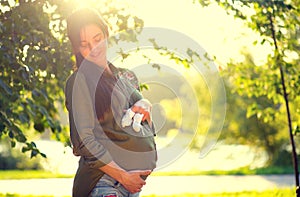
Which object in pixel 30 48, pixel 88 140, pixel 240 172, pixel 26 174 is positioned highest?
pixel 30 48

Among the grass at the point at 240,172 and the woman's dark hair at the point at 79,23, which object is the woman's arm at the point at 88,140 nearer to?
the woman's dark hair at the point at 79,23

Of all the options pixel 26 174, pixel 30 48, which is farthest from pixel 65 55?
pixel 26 174

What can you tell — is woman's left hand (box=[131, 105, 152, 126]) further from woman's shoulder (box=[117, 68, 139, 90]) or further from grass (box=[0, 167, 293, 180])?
grass (box=[0, 167, 293, 180])

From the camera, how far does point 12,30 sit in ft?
20.7

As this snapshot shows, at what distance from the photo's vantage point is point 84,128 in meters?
2.93

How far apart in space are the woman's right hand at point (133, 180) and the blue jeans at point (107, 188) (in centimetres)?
4

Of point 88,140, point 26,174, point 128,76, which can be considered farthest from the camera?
point 26,174

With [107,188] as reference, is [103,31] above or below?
above

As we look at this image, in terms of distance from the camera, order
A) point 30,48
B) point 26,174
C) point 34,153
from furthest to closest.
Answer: point 26,174 → point 30,48 → point 34,153

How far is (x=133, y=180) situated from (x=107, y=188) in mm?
121

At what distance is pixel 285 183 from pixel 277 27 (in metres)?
7.90

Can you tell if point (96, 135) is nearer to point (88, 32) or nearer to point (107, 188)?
point (107, 188)

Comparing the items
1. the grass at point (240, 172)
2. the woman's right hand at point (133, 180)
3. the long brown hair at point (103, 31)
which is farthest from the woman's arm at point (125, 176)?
the grass at point (240, 172)

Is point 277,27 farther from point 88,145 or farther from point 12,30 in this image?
point 88,145
